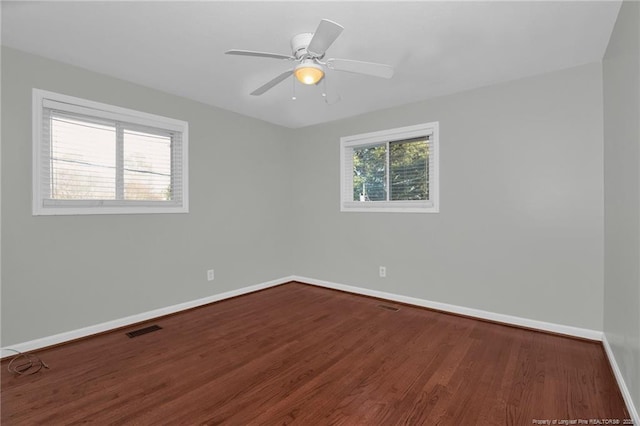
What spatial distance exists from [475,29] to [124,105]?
3.15m

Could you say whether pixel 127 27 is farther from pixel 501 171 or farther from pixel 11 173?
pixel 501 171

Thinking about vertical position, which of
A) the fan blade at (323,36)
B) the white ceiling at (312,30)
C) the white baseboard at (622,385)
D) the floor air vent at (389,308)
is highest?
the white ceiling at (312,30)

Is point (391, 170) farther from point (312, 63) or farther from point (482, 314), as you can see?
point (312, 63)

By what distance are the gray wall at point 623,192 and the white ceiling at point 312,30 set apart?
0.99ft

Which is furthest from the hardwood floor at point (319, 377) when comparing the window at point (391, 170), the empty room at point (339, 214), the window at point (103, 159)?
the window at point (391, 170)

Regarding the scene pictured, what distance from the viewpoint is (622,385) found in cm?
189

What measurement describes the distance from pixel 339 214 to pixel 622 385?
3100 mm

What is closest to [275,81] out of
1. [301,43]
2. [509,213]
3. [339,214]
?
[301,43]

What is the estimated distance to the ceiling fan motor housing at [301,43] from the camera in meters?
2.08

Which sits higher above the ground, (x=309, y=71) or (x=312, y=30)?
(x=312, y=30)

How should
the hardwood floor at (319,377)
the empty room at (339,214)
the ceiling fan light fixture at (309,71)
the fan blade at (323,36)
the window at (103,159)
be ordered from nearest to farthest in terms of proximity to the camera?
the fan blade at (323,36)
the hardwood floor at (319,377)
the empty room at (339,214)
the ceiling fan light fixture at (309,71)
the window at (103,159)

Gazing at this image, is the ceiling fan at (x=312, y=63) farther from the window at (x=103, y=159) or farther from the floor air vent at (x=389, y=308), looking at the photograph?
the floor air vent at (x=389, y=308)

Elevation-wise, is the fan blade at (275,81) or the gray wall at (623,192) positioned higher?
the fan blade at (275,81)

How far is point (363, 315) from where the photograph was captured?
3.33 meters
